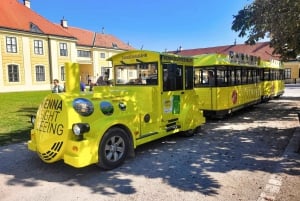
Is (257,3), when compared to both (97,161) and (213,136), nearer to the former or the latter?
(213,136)

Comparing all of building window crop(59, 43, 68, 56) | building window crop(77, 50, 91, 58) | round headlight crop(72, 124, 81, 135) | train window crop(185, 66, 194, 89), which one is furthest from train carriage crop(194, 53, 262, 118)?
building window crop(77, 50, 91, 58)

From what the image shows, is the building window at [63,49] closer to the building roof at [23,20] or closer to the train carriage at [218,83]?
the building roof at [23,20]

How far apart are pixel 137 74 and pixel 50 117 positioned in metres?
2.68

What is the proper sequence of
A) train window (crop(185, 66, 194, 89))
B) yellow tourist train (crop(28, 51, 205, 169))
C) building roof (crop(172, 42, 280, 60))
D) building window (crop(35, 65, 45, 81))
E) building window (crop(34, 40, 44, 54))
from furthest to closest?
1. building roof (crop(172, 42, 280, 60))
2. building window (crop(35, 65, 45, 81))
3. building window (crop(34, 40, 44, 54))
4. train window (crop(185, 66, 194, 89))
5. yellow tourist train (crop(28, 51, 205, 169))

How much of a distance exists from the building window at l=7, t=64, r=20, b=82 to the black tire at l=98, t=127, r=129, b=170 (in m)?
30.5

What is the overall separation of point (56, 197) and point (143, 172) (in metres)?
1.64

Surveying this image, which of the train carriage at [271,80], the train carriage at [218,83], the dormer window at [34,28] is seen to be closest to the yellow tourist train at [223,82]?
the train carriage at [218,83]

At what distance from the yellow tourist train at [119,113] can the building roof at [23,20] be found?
29.2 meters

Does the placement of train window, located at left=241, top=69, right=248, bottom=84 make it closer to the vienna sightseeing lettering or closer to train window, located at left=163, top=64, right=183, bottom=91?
train window, located at left=163, top=64, right=183, bottom=91

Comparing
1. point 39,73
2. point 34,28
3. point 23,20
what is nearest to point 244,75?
point 39,73

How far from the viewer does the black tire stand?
5226mm

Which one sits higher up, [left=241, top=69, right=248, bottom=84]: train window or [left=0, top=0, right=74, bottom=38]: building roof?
[left=0, top=0, right=74, bottom=38]: building roof

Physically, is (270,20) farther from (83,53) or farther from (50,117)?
(83,53)

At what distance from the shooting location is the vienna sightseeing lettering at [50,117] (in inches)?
198
